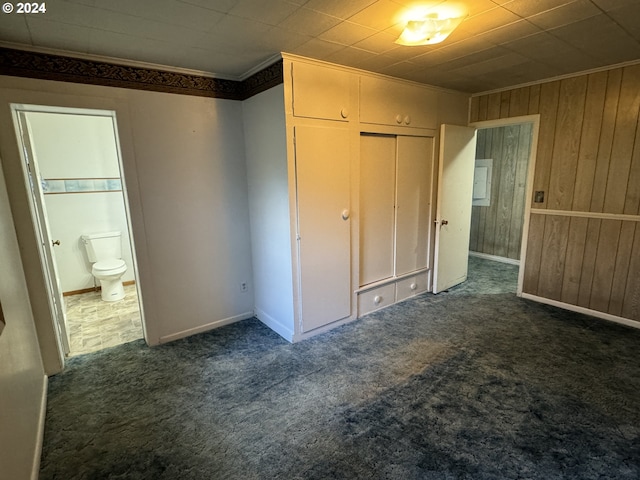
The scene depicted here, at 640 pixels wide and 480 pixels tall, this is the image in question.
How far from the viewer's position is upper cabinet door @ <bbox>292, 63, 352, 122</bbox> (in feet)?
8.59

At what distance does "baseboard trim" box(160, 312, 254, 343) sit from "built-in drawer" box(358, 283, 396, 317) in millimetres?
1187

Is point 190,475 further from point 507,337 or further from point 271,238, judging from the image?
point 507,337

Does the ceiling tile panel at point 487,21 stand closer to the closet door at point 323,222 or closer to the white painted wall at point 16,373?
the closet door at point 323,222

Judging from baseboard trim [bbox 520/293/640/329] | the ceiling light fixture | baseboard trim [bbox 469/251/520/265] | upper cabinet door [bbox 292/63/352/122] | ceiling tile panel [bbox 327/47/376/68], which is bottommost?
baseboard trim [bbox 520/293/640/329]

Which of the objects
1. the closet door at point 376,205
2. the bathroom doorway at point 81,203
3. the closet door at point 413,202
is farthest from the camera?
the bathroom doorway at point 81,203

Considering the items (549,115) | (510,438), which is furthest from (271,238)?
(549,115)

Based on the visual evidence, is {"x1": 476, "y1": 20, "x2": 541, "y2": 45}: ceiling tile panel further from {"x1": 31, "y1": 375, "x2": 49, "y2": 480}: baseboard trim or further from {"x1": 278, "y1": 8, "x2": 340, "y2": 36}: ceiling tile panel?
{"x1": 31, "y1": 375, "x2": 49, "y2": 480}: baseboard trim

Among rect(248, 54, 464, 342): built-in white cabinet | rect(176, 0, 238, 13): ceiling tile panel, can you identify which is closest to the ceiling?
rect(176, 0, 238, 13): ceiling tile panel

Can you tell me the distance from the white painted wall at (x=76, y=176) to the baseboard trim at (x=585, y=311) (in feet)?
15.9

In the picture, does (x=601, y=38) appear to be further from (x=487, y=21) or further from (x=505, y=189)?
(x=505, y=189)

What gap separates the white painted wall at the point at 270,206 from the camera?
276 centimetres

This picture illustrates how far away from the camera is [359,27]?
2098 millimetres

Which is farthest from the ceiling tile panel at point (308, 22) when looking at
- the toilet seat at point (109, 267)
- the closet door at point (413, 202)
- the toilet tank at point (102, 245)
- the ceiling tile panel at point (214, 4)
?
the toilet tank at point (102, 245)

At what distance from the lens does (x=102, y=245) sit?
4.23 metres
